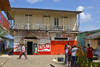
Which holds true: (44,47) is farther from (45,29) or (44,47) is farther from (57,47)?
(45,29)

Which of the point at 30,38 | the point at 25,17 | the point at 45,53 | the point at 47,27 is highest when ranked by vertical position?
the point at 25,17

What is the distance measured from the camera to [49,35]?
75.6ft

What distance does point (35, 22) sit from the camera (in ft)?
75.3

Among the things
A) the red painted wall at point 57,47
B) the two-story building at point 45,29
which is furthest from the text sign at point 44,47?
the red painted wall at point 57,47

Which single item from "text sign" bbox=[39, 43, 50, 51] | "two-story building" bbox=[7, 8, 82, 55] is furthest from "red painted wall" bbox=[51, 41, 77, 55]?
"text sign" bbox=[39, 43, 50, 51]

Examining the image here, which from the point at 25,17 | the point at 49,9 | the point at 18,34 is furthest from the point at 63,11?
the point at 18,34

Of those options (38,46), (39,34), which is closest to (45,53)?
(38,46)

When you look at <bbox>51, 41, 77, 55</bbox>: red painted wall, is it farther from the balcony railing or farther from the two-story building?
the balcony railing

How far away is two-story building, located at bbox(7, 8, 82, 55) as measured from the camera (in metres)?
22.0

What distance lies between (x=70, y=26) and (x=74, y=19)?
1337mm

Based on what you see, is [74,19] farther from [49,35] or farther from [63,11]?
[49,35]

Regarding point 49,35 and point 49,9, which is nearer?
point 49,9

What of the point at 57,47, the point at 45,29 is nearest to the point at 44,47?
the point at 57,47

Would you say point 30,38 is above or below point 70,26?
below
